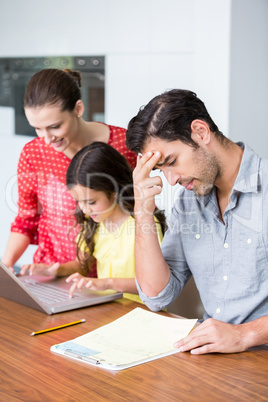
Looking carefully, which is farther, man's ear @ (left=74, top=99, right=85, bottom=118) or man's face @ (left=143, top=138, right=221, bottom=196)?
man's ear @ (left=74, top=99, right=85, bottom=118)

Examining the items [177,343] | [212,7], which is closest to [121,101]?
[212,7]

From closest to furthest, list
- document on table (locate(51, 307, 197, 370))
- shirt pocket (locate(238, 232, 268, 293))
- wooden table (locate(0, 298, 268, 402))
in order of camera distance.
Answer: wooden table (locate(0, 298, 268, 402)) → document on table (locate(51, 307, 197, 370)) → shirt pocket (locate(238, 232, 268, 293))

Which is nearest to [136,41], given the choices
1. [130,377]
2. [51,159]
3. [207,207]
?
[51,159]

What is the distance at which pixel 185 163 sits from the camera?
1.42m

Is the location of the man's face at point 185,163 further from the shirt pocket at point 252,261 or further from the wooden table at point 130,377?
the wooden table at point 130,377

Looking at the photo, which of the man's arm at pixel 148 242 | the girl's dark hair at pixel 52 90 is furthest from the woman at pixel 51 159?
the man's arm at pixel 148 242

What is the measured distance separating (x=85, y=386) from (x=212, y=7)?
2.03 meters

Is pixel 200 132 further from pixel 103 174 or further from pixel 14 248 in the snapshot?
pixel 14 248

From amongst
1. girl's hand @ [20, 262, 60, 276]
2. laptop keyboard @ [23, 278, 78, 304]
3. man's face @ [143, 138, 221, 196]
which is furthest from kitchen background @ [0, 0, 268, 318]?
man's face @ [143, 138, 221, 196]

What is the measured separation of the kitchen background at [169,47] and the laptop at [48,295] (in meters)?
1.00

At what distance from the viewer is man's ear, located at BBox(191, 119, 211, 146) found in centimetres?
141

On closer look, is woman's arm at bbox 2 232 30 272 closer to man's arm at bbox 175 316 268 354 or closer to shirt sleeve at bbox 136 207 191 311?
shirt sleeve at bbox 136 207 191 311

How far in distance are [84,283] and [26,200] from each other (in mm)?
725

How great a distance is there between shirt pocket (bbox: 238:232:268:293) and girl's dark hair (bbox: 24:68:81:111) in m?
0.86
